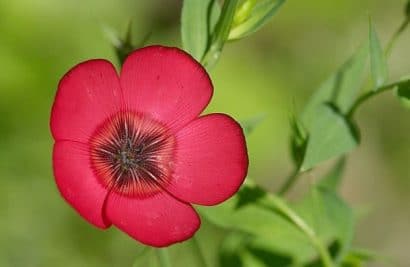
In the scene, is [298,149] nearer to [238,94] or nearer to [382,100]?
[238,94]

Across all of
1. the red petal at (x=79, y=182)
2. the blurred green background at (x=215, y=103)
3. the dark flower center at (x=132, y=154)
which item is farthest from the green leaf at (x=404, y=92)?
the blurred green background at (x=215, y=103)

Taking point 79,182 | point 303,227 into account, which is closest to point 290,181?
point 303,227

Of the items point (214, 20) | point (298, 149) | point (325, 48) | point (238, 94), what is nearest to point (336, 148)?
point (298, 149)

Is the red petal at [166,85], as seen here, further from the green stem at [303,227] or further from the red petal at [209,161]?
the green stem at [303,227]

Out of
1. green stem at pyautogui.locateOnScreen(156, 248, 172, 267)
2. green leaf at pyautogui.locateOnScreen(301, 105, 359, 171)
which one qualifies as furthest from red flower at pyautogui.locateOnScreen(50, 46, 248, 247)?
green leaf at pyautogui.locateOnScreen(301, 105, 359, 171)

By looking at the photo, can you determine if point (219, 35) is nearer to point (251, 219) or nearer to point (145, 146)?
point (145, 146)

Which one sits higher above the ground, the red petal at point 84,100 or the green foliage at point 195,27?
the green foliage at point 195,27

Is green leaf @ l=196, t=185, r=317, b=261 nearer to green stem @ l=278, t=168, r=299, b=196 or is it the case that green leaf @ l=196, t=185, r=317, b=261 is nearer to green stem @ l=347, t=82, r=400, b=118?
green stem @ l=278, t=168, r=299, b=196
